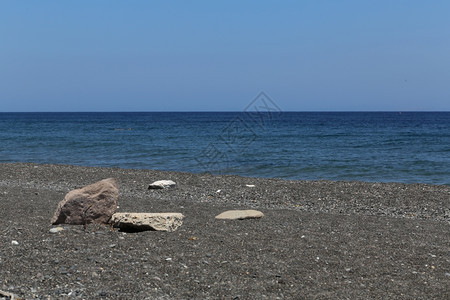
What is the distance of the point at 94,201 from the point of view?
25.8 feet

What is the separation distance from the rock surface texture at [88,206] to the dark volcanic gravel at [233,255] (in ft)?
0.88

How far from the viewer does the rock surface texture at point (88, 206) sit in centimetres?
777

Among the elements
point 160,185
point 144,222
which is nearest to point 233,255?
point 144,222

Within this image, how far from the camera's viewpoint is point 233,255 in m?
6.52

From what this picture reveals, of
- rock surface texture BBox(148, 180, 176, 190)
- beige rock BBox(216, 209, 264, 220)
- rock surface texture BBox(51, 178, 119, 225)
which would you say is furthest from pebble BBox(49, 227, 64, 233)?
rock surface texture BBox(148, 180, 176, 190)

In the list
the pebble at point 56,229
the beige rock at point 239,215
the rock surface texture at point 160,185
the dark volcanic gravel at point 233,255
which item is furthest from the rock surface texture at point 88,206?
the rock surface texture at point 160,185

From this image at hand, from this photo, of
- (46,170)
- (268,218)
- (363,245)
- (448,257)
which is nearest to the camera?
(448,257)

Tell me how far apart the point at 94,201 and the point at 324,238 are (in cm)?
410

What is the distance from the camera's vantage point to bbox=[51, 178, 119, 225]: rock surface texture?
306 inches

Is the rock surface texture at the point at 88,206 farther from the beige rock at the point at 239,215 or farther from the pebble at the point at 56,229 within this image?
the beige rock at the point at 239,215

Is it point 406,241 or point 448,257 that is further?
point 406,241

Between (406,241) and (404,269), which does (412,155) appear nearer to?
(406,241)

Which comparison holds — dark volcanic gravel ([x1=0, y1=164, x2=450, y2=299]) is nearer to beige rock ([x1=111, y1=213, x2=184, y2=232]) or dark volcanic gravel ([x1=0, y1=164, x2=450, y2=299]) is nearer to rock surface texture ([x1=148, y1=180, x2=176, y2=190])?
beige rock ([x1=111, y1=213, x2=184, y2=232])

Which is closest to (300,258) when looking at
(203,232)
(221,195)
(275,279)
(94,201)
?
(275,279)
